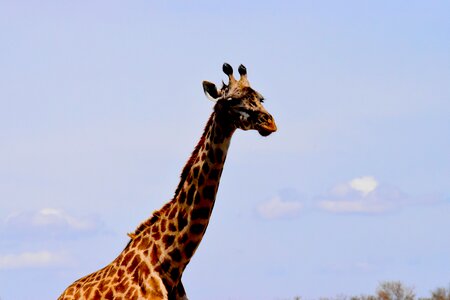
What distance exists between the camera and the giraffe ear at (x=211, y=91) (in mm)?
15770

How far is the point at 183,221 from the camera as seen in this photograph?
16.1 metres

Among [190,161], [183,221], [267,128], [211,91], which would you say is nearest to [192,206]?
[183,221]

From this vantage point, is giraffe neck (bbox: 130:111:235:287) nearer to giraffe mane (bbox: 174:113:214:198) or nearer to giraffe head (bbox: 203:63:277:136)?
giraffe mane (bbox: 174:113:214:198)

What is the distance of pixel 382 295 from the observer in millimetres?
50156

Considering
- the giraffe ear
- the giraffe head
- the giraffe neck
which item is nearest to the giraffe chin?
the giraffe head

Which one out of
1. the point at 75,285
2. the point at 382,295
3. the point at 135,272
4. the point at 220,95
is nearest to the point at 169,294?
the point at 135,272

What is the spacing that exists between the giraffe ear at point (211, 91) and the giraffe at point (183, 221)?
1cm

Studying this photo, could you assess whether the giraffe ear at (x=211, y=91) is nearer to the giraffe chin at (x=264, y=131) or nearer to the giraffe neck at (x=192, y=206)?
the giraffe neck at (x=192, y=206)

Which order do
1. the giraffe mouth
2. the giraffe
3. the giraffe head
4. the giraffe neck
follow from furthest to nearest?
the giraffe neck < the giraffe < the giraffe head < the giraffe mouth

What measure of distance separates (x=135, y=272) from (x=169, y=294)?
54cm

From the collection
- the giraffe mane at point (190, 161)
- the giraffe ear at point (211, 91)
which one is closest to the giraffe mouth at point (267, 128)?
the giraffe ear at point (211, 91)

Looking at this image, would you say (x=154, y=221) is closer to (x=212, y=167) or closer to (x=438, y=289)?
(x=212, y=167)

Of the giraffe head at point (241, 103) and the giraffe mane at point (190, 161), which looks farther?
the giraffe mane at point (190, 161)

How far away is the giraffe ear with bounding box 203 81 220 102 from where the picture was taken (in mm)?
15770
